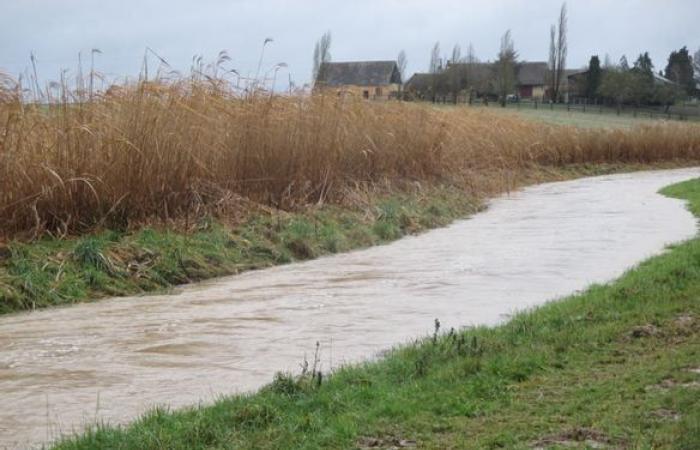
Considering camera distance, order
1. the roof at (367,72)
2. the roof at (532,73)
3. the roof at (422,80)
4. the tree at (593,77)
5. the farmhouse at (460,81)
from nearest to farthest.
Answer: the farmhouse at (460,81)
the roof at (422,80)
the roof at (367,72)
the tree at (593,77)
the roof at (532,73)

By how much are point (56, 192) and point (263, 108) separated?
511 centimetres

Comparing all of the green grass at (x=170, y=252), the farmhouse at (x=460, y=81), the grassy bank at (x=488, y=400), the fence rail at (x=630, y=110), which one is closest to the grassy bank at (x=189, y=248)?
the green grass at (x=170, y=252)

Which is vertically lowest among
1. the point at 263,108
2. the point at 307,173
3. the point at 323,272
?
the point at 323,272

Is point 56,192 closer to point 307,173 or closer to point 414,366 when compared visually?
point 307,173

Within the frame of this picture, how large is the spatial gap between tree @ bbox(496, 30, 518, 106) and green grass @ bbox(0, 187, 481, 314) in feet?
186

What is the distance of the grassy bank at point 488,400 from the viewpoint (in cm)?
528

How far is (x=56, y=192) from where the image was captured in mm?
12359

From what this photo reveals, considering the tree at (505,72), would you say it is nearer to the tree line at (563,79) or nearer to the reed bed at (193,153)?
the tree line at (563,79)

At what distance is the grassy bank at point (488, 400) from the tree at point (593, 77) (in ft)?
270

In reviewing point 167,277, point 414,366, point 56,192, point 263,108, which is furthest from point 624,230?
point 414,366

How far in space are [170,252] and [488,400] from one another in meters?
7.33

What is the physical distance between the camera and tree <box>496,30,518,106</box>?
7381cm

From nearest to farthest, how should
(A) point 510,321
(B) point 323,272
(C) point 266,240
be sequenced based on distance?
(A) point 510,321
(B) point 323,272
(C) point 266,240

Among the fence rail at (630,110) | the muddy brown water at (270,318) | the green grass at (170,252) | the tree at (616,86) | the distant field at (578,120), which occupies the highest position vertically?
the tree at (616,86)
